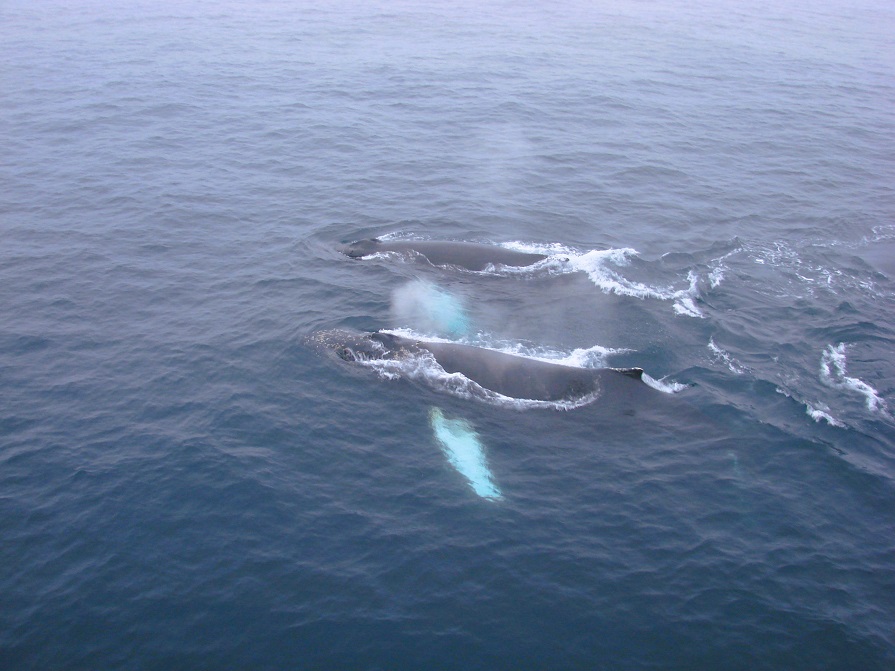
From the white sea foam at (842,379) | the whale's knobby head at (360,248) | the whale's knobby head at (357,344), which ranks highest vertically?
the whale's knobby head at (360,248)

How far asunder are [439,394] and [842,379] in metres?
18.9

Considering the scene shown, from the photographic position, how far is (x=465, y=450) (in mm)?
27125

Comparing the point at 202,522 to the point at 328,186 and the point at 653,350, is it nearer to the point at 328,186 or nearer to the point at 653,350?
the point at 653,350

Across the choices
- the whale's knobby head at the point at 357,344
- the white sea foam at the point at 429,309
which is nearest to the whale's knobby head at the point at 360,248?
the white sea foam at the point at 429,309

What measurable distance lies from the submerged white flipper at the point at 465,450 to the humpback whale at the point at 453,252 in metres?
13.8

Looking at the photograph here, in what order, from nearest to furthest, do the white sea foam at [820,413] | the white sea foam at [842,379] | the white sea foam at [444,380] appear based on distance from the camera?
the white sea foam at [820,413] < the white sea foam at [444,380] < the white sea foam at [842,379]

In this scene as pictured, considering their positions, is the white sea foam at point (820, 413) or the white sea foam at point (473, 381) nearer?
the white sea foam at point (820, 413)

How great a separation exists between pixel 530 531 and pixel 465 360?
970 centimetres

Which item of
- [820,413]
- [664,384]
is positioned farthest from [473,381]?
[820,413]

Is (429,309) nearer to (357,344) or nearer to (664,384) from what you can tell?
(357,344)

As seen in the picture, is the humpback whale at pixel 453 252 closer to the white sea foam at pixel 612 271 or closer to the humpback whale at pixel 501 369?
the white sea foam at pixel 612 271

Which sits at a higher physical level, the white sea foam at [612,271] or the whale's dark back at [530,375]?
the white sea foam at [612,271]

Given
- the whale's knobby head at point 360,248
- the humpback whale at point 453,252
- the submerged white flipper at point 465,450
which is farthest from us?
the whale's knobby head at point 360,248

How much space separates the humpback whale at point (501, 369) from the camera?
29.8 meters
